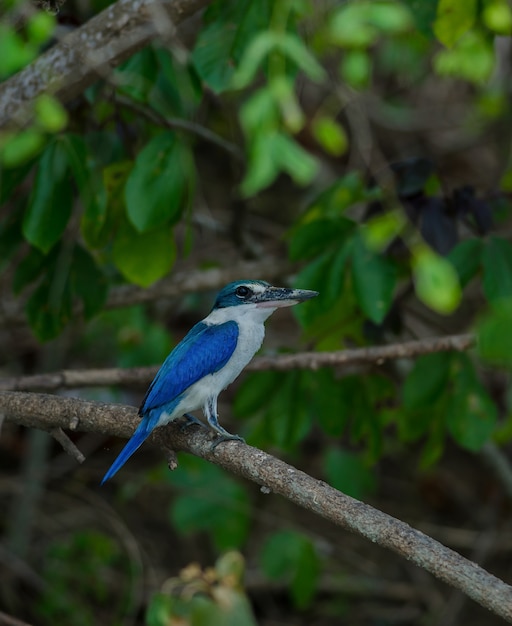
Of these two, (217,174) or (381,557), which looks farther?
(217,174)

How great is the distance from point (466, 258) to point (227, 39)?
125 centimetres

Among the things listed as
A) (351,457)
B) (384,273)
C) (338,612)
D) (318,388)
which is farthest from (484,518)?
(384,273)

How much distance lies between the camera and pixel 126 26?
11.9ft

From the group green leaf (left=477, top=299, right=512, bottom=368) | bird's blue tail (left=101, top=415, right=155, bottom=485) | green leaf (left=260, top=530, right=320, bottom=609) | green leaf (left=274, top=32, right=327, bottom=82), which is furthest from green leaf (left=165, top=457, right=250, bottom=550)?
green leaf (left=477, top=299, right=512, bottom=368)

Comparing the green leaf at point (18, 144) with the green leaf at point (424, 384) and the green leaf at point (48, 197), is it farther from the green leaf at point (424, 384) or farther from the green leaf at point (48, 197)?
the green leaf at point (424, 384)

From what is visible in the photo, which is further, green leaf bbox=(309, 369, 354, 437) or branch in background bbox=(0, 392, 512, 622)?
green leaf bbox=(309, 369, 354, 437)

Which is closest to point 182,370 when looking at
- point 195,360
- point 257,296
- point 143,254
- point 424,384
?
→ point 195,360

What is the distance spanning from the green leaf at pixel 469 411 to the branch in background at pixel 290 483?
130 centimetres

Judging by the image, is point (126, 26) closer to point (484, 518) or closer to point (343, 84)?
point (343, 84)

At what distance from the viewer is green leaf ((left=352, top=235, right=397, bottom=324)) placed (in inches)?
153

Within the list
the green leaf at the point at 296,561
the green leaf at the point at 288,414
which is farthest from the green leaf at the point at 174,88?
the green leaf at the point at 296,561

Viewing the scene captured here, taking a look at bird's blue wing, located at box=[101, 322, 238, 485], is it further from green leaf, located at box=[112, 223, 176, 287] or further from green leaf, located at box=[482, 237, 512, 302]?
green leaf, located at box=[482, 237, 512, 302]

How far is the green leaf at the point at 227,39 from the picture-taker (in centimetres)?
368

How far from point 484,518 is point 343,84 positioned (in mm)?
3143
